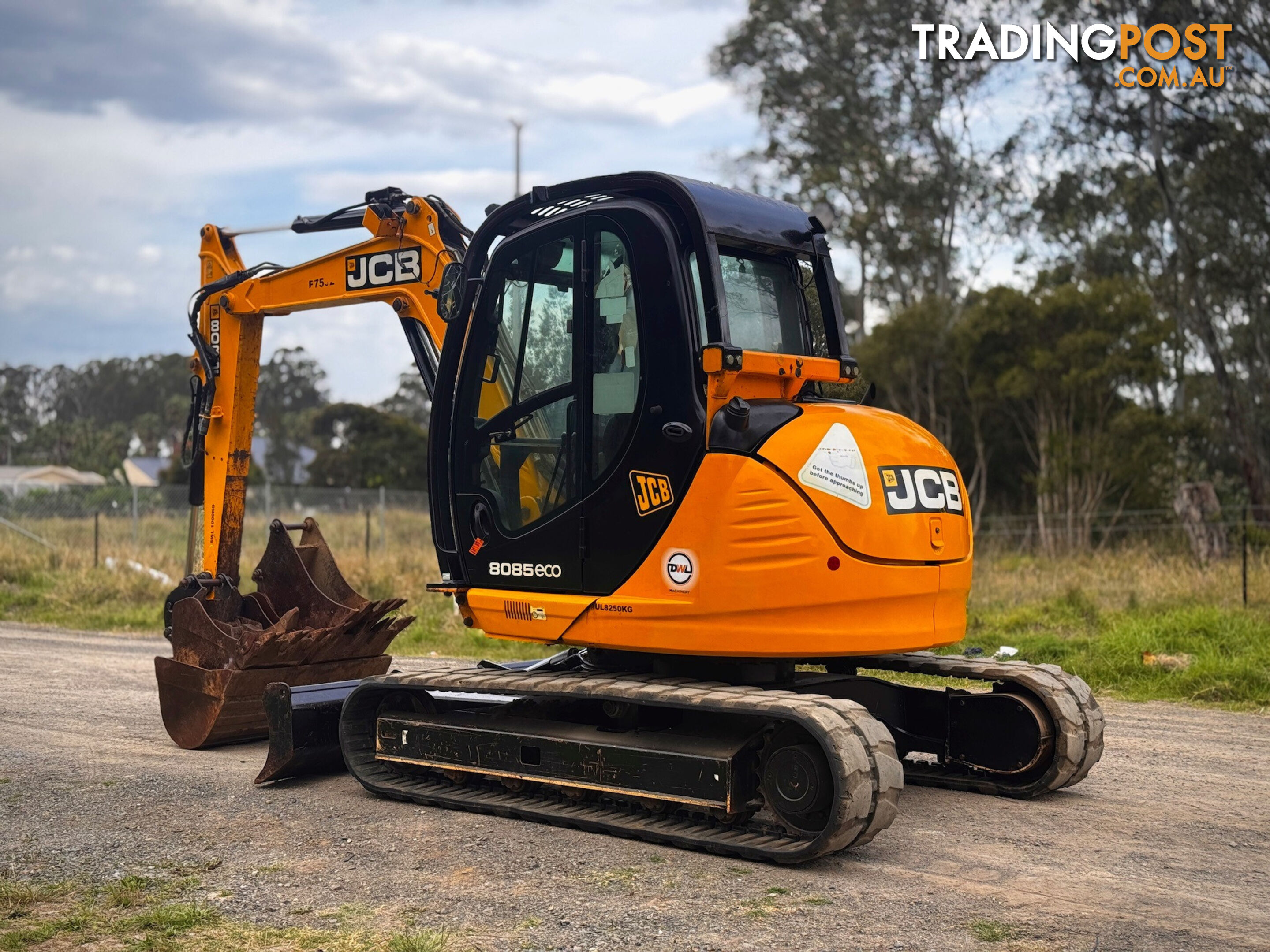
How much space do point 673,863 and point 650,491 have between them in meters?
1.72

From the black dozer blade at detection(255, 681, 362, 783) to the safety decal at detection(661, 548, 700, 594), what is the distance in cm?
217

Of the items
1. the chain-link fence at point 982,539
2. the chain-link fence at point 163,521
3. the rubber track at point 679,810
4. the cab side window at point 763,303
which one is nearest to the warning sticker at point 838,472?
Result: the cab side window at point 763,303

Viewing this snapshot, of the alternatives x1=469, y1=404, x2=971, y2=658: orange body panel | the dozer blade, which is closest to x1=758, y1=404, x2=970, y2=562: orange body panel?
x1=469, y1=404, x2=971, y2=658: orange body panel

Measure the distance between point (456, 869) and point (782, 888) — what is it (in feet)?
4.52

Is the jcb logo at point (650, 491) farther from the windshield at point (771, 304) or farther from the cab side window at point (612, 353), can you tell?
the windshield at point (771, 304)

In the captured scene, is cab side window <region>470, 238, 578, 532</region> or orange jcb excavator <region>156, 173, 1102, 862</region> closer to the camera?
orange jcb excavator <region>156, 173, 1102, 862</region>

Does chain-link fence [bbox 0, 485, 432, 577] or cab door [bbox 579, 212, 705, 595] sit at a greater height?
cab door [bbox 579, 212, 705, 595]

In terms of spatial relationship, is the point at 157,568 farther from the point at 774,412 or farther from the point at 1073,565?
the point at 774,412

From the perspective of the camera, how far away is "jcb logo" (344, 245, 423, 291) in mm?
8305

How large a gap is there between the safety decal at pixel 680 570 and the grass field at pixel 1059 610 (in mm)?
5853

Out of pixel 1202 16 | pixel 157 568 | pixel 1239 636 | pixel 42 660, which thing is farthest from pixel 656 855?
pixel 1202 16

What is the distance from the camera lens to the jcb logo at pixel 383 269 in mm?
8305

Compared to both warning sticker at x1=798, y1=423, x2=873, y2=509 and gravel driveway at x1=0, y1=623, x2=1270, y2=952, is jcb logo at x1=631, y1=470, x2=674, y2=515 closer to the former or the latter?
warning sticker at x1=798, y1=423, x2=873, y2=509

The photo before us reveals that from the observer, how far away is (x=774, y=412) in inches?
248
